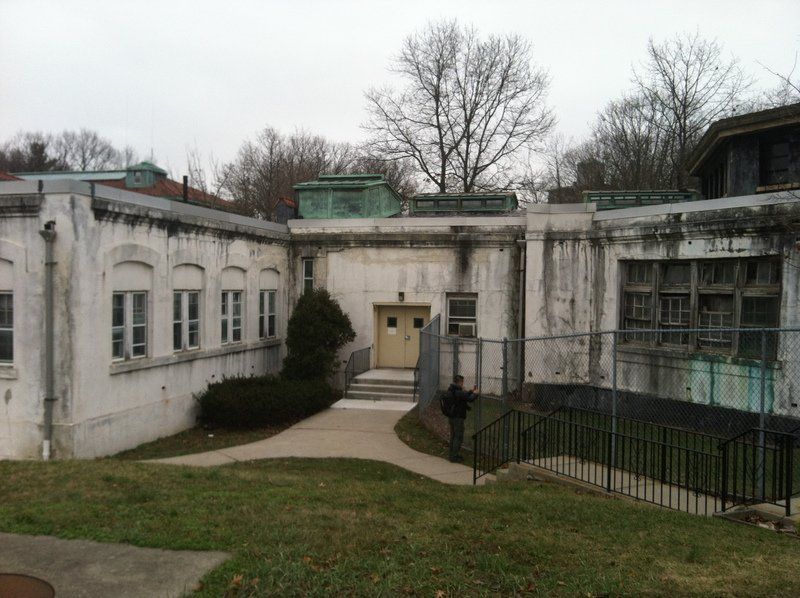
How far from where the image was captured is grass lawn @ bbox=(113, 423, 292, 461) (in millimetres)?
13336

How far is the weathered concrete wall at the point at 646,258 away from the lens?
13.0 meters

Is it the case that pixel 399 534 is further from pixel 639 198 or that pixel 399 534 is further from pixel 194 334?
pixel 639 198

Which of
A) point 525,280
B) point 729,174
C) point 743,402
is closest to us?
point 743,402

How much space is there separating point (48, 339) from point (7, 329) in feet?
3.47

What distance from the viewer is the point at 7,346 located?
1241 cm

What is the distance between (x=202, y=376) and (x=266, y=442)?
3.12 m

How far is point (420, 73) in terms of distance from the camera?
1453 inches

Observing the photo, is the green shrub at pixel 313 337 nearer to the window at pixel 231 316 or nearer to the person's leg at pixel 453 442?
the window at pixel 231 316

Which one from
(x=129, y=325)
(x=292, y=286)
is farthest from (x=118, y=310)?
(x=292, y=286)

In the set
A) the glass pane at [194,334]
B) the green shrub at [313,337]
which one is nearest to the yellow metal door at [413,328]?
the green shrub at [313,337]

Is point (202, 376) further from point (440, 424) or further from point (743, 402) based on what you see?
point (743, 402)

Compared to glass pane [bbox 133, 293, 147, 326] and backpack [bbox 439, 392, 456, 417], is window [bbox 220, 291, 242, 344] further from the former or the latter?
backpack [bbox 439, 392, 456, 417]

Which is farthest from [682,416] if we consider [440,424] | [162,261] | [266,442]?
[162,261]

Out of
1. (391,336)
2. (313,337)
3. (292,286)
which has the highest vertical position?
(292,286)
